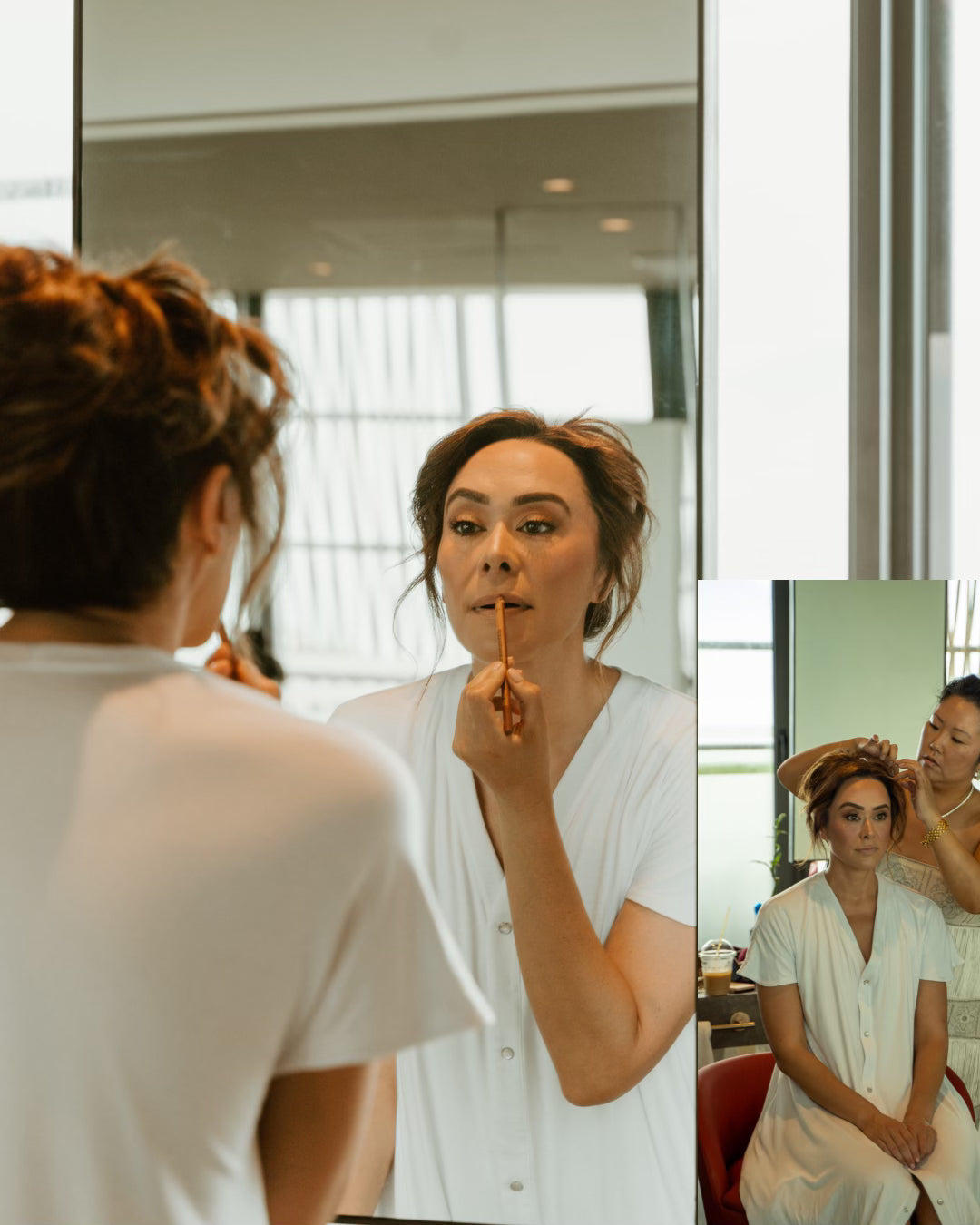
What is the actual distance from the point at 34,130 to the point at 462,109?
0.68 meters

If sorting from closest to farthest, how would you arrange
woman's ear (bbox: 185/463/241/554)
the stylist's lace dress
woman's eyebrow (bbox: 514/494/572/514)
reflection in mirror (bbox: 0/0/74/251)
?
woman's ear (bbox: 185/463/241/554) < the stylist's lace dress < woman's eyebrow (bbox: 514/494/572/514) < reflection in mirror (bbox: 0/0/74/251)

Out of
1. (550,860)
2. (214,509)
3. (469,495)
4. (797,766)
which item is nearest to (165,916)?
(214,509)

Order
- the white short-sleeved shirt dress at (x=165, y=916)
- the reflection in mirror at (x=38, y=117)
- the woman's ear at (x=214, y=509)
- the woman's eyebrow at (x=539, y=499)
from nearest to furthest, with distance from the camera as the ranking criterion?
the white short-sleeved shirt dress at (x=165, y=916), the woman's ear at (x=214, y=509), the woman's eyebrow at (x=539, y=499), the reflection in mirror at (x=38, y=117)

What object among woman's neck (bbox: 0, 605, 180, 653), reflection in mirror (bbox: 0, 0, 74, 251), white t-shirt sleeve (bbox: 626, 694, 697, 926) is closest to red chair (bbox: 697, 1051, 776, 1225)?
white t-shirt sleeve (bbox: 626, 694, 697, 926)

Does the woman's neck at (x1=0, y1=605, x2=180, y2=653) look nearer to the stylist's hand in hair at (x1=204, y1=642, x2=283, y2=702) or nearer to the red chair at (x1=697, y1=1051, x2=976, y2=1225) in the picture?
the stylist's hand in hair at (x1=204, y1=642, x2=283, y2=702)

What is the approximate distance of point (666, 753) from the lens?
67.4 inches

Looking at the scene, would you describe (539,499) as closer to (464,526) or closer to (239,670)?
(464,526)

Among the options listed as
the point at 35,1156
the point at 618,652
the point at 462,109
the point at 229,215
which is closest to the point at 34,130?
the point at 229,215

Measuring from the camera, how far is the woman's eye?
→ 1704 millimetres

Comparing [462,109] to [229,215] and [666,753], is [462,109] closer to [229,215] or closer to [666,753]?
[229,215]

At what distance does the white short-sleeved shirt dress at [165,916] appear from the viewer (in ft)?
3.35

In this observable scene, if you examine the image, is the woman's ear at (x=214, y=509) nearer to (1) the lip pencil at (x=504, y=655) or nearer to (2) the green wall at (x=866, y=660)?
(1) the lip pencil at (x=504, y=655)

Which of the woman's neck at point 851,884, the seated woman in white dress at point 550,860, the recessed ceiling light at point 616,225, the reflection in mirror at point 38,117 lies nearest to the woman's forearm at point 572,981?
the seated woman in white dress at point 550,860

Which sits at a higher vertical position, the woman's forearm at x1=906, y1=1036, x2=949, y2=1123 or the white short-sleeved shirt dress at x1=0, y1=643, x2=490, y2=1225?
the white short-sleeved shirt dress at x1=0, y1=643, x2=490, y2=1225
